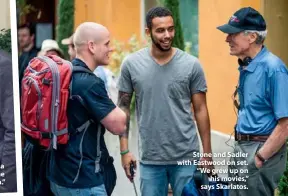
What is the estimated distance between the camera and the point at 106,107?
283cm

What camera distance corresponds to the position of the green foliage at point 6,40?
3.29 m

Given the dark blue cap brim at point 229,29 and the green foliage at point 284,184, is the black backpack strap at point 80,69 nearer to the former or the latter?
the dark blue cap brim at point 229,29

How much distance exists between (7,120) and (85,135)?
523 millimetres

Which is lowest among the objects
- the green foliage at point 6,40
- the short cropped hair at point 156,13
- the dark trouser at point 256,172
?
the dark trouser at point 256,172

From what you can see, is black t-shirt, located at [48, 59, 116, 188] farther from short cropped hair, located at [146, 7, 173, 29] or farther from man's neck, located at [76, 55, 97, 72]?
short cropped hair, located at [146, 7, 173, 29]

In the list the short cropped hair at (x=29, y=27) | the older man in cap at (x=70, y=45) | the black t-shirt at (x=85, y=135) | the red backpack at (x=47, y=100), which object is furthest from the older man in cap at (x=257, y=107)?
the short cropped hair at (x=29, y=27)

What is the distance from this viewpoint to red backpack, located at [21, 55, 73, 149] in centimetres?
279

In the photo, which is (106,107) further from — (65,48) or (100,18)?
(65,48)

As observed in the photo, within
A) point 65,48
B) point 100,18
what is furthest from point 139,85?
point 65,48

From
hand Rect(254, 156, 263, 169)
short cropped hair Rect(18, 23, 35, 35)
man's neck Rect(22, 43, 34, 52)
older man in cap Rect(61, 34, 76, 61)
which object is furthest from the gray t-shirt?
short cropped hair Rect(18, 23, 35, 35)

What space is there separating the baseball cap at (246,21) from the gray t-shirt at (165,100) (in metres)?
0.23

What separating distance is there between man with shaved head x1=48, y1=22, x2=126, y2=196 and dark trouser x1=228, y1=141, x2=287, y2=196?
1.64 ft

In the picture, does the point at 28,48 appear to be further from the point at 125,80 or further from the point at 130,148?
the point at 125,80

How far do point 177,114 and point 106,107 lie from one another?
0.52m
